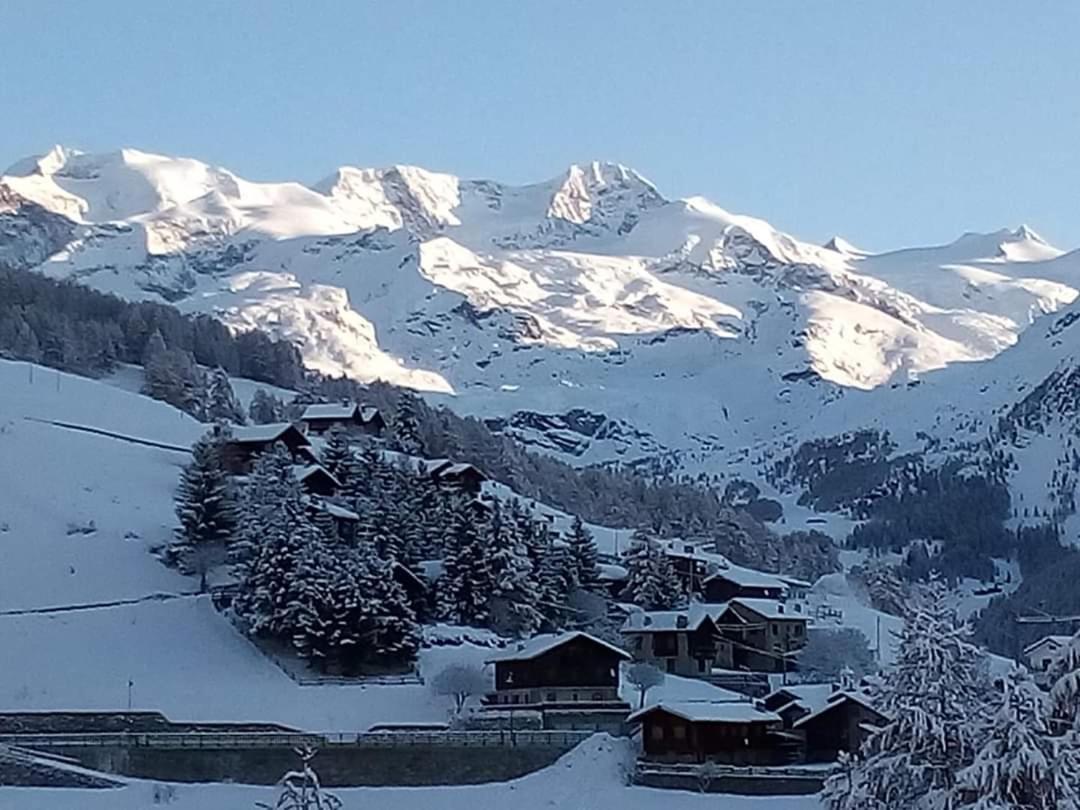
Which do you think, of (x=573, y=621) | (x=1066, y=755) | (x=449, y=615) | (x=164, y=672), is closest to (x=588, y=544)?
(x=573, y=621)

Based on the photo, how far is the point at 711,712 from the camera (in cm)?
5400

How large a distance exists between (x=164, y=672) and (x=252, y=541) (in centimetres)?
701

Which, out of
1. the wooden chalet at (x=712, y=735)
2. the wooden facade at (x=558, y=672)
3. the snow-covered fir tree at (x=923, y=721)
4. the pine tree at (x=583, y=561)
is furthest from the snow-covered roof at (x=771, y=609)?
the snow-covered fir tree at (x=923, y=721)

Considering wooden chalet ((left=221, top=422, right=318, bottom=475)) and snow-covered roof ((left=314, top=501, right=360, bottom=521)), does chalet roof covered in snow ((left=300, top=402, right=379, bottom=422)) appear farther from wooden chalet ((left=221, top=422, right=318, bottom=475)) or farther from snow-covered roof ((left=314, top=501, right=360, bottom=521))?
snow-covered roof ((left=314, top=501, right=360, bottom=521))

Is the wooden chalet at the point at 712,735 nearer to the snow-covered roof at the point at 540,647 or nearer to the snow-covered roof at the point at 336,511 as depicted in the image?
the snow-covered roof at the point at 540,647

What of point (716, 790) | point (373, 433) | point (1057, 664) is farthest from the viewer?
point (373, 433)

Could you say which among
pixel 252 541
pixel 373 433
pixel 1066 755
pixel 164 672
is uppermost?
pixel 373 433

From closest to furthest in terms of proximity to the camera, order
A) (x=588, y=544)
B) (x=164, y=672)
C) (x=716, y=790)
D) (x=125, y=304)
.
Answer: (x=716, y=790) < (x=164, y=672) < (x=588, y=544) < (x=125, y=304)

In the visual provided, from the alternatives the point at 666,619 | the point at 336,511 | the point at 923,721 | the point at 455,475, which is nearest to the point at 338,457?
the point at 455,475

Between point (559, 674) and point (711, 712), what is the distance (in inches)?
378

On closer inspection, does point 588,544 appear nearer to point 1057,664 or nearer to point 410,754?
point 410,754

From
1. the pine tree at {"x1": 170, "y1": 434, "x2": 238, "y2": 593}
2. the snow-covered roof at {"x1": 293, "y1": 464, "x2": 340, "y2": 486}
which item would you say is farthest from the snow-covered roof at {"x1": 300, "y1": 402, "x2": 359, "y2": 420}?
the pine tree at {"x1": 170, "y1": 434, "x2": 238, "y2": 593}

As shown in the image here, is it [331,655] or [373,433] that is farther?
[373,433]

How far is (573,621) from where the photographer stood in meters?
74.4
